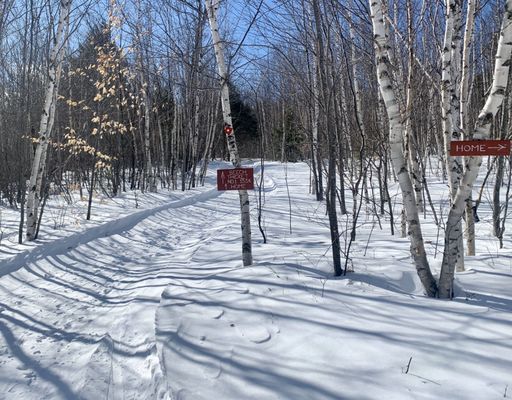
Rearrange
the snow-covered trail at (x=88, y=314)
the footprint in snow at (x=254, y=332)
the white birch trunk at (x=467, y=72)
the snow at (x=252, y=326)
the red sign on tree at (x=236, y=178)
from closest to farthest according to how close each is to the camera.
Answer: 1. the snow at (x=252, y=326)
2. the snow-covered trail at (x=88, y=314)
3. the footprint in snow at (x=254, y=332)
4. the white birch trunk at (x=467, y=72)
5. the red sign on tree at (x=236, y=178)

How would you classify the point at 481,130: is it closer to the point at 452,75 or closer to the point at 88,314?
the point at 452,75

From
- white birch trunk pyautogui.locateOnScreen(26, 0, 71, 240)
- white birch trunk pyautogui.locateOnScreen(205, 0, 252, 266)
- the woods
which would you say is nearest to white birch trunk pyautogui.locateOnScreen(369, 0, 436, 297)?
the woods

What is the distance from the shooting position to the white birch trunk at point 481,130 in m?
3.61

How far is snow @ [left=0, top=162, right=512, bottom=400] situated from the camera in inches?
105

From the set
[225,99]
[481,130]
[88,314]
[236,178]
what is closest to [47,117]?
[225,99]

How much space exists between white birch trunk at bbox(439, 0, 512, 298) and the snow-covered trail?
2.84m

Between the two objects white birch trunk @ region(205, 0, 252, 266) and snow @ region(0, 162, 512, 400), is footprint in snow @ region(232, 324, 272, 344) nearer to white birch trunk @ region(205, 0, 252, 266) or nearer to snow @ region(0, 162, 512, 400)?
snow @ region(0, 162, 512, 400)

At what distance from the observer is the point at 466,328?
3162 mm

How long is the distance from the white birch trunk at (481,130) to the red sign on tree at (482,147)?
15 cm

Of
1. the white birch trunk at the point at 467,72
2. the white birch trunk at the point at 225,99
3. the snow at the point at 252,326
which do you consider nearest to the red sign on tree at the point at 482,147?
the snow at the point at 252,326

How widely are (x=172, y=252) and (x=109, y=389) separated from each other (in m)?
5.00

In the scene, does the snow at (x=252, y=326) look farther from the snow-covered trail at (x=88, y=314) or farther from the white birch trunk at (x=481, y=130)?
the white birch trunk at (x=481, y=130)

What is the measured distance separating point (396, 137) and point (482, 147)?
2.57 ft

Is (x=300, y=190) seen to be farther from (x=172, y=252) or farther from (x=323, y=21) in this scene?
(x=323, y=21)
